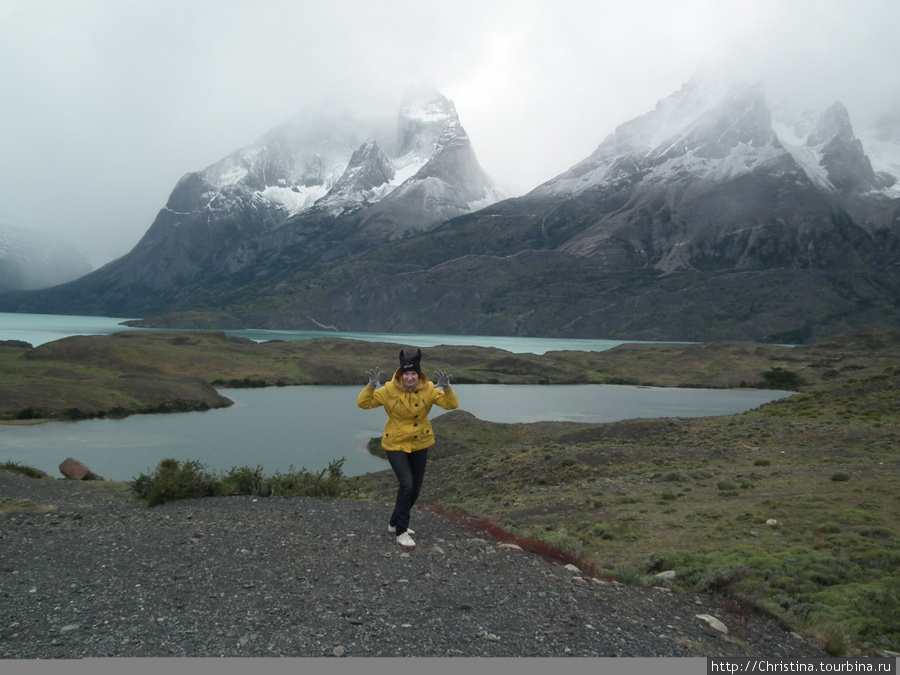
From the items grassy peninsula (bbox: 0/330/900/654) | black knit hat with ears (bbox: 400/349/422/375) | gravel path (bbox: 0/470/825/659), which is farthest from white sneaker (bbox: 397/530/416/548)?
black knit hat with ears (bbox: 400/349/422/375)

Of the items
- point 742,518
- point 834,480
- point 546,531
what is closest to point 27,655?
point 546,531

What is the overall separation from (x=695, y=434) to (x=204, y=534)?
2370 centimetres

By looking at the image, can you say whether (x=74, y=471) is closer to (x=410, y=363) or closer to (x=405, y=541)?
(x=405, y=541)

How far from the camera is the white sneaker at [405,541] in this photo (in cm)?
846

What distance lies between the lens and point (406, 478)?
8.59 metres

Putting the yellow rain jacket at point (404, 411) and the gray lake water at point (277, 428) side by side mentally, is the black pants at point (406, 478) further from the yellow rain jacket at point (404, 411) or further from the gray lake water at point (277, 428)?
the gray lake water at point (277, 428)

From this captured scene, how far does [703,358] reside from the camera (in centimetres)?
10162

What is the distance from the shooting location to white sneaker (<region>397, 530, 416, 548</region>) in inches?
333

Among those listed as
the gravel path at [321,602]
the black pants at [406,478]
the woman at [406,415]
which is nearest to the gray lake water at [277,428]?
the gravel path at [321,602]

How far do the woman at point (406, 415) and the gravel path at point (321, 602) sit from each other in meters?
0.93

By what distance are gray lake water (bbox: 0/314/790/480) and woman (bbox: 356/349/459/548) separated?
16.2 metres

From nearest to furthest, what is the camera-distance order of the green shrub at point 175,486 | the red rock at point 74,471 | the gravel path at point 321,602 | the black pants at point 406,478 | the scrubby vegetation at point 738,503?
the gravel path at point 321,602 → the scrubby vegetation at point 738,503 → the black pants at point 406,478 → the green shrub at point 175,486 → the red rock at point 74,471

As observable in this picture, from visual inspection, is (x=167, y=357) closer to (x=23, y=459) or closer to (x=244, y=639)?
(x=23, y=459)

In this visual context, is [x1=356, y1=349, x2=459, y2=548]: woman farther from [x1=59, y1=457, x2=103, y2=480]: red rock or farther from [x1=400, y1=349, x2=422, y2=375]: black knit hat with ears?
[x1=59, y1=457, x2=103, y2=480]: red rock
